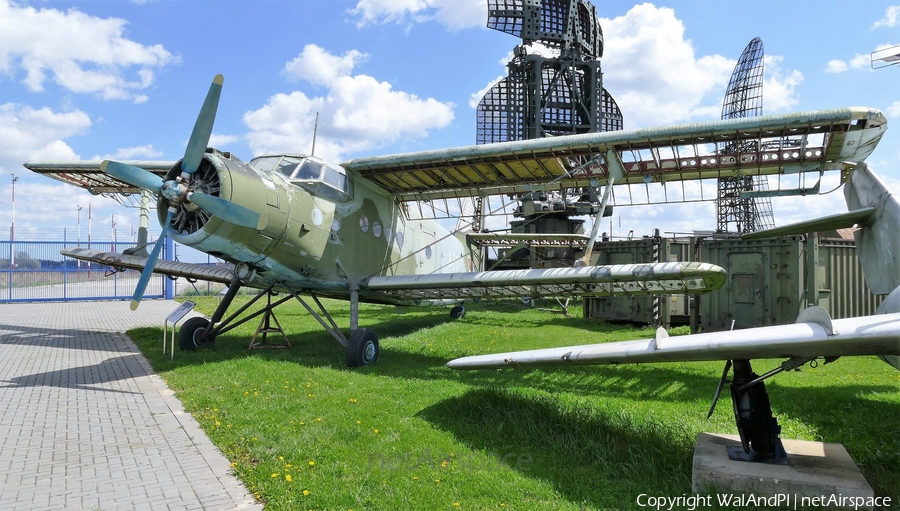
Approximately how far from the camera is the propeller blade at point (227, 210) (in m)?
7.42

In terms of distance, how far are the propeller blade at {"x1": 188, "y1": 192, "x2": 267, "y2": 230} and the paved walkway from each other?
2.67 metres

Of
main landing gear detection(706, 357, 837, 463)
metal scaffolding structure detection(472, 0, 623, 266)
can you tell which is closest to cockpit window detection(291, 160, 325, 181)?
main landing gear detection(706, 357, 837, 463)

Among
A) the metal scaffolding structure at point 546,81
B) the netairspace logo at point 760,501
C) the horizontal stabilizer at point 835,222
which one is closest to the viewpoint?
the netairspace logo at point 760,501

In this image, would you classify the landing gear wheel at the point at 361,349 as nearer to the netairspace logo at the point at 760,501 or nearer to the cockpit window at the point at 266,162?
the cockpit window at the point at 266,162

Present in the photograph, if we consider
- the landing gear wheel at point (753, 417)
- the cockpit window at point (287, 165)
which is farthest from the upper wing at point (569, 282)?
the landing gear wheel at point (753, 417)

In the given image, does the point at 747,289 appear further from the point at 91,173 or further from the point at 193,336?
the point at 91,173

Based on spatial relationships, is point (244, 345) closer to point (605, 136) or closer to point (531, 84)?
point (605, 136)

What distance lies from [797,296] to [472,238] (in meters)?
9.33

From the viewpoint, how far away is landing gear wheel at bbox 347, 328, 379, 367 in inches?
361

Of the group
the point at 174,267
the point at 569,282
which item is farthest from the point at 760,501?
the point at 174,267

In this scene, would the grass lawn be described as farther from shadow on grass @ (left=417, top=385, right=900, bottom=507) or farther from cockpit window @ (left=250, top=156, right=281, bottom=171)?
cockpit window @ (left=250, top=156, right=281, bottom=171)

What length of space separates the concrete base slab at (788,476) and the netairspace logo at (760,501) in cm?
2

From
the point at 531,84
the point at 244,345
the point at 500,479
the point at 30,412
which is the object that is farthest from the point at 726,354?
the point at 531,84

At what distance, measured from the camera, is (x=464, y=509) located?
3838 mm
